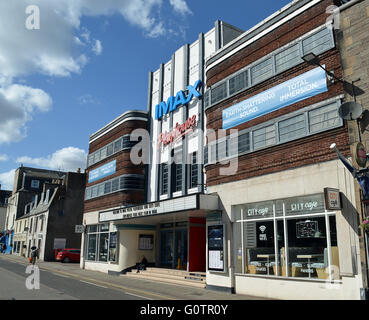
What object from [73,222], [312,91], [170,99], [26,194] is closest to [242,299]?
[312,91]

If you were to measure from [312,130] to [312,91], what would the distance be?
5.05 ft

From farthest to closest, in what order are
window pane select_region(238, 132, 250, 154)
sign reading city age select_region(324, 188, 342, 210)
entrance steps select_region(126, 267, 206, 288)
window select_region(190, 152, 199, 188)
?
window select_region(190, 152, 199, 188)
entrance steps select_region(126, 267, 206, 288)
window pane select_region(238, 132, 250, 154)
sign reading city age select_region(324, 188, 342, 210)

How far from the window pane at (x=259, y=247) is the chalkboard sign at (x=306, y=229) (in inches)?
52.4

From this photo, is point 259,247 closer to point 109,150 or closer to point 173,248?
point 173,248

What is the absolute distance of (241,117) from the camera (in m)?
17.1

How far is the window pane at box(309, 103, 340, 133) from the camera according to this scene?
13.1 m

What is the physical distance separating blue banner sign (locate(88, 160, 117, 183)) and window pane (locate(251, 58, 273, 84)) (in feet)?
47.7

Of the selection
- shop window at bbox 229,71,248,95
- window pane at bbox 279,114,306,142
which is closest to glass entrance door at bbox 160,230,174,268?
shop window at bbox 229,71,248,95

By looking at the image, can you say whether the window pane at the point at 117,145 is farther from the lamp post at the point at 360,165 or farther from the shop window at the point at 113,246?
the lamp post at the point at 360,165

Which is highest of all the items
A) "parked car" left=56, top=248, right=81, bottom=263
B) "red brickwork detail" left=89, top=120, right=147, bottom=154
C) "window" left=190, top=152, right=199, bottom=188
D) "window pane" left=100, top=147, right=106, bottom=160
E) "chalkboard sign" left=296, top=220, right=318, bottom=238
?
"red brickwork detail" left=89, top=120, right=147, bottom=154

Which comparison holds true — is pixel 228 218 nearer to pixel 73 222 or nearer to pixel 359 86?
pixel 359 86

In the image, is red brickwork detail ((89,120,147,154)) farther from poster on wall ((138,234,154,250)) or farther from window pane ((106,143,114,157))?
poster on wall ((138,234,154,250))

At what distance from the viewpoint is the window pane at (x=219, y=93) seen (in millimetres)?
18547
